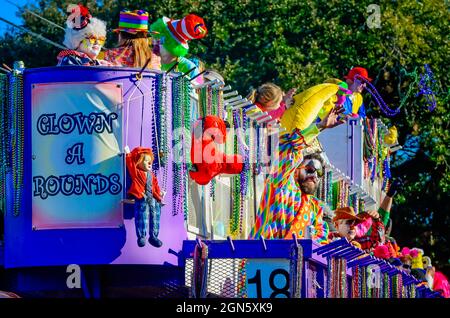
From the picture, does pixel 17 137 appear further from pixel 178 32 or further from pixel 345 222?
pixel 345 222

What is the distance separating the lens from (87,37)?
1636 cm

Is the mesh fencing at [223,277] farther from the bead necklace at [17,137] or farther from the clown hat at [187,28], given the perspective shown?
the clown hat at [187,28]

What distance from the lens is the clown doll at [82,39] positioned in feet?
53.5

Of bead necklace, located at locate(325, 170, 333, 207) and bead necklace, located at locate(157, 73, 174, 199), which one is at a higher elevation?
bead necklace, located at locate(157, 73, 174, 199)

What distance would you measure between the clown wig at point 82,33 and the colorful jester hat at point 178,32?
1149 mm

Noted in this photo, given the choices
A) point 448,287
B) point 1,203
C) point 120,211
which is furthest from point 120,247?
point 448,287

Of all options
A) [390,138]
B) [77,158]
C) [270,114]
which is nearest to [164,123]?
[77,158]

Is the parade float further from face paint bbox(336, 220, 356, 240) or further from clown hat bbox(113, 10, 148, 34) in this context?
face paint bbox(336, 220, 356, 240)

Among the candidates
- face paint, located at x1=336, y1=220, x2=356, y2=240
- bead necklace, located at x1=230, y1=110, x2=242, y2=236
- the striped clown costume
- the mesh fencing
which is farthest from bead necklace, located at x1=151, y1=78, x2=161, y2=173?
face paint, located at x1=336, y1=220, x2=356, y2=240

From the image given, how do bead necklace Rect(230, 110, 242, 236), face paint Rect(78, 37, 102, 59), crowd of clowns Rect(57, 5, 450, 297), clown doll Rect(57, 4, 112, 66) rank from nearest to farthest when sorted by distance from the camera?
crowd of clowns Rect(57, 5, 450, 297), clown doll Rect(57, 4, 112, 66), face paint Rect(78, 37, 102, 59), bead necklace Rect(230, 110, 242, 236)

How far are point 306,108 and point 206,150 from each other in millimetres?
1839

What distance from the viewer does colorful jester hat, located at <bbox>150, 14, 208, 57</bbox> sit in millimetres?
17469

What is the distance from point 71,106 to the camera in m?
16.0
